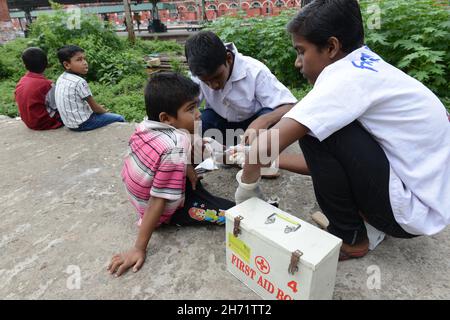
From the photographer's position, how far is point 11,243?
1.73m

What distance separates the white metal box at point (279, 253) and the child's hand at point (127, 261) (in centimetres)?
44

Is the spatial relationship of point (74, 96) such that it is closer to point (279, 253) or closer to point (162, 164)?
point (162, 164)

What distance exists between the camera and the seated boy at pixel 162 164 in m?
1.48

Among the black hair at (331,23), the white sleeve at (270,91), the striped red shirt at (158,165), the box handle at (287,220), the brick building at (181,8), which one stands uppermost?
the brick building at (181,8)

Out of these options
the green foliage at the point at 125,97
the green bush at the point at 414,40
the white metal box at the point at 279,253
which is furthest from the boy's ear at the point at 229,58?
the green bush at the point at 414,40

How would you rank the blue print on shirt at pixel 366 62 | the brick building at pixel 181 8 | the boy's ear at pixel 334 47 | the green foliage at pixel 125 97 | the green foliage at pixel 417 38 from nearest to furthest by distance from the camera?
1. the blue print on shirt at pixel 366 62
2. the boy's ear at pixel 334 47
3. the green foliage at pixel 417 38
4. the green foliage at pixel 125 97
5. the brick building at pixel 181 8

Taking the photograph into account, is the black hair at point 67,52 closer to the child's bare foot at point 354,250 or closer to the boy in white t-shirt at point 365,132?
the boy in white t-shirt at point 365,132

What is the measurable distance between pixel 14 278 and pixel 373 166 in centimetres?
171

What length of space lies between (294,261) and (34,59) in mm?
3536

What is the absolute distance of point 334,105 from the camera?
113 centimetres

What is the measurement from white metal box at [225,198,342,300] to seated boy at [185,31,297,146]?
2.42ft

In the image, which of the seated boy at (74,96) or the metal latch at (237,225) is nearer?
the metal latch at (237,225)
